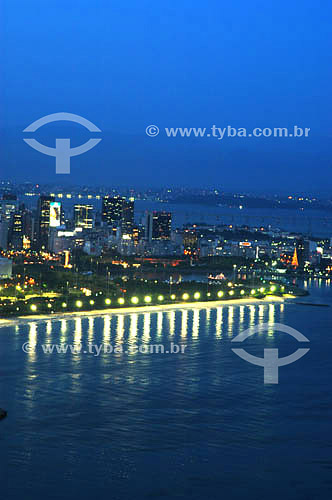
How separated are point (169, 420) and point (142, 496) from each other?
104 centimetres

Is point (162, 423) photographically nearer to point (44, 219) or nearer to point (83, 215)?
point (44, 219)

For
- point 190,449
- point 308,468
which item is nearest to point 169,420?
point 190,449

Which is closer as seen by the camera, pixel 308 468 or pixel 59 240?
pixel 308 468

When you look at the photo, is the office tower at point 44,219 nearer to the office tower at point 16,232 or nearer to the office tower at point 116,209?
the office tower at point 16,232

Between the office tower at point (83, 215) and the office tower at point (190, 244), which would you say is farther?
the office tower at point (83, 215)

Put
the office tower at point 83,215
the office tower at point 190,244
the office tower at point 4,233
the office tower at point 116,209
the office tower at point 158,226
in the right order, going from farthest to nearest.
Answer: the office tower at point 116,209
the office tower at point 83,215
the office tower at point 158,226
the office tower at point 190,244
the office tower at point 4,233

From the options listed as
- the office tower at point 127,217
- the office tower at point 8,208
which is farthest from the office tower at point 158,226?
the office tower at point 8,208

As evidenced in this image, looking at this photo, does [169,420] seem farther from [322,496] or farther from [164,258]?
[164,258]

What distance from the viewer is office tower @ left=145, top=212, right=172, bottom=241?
22688mm

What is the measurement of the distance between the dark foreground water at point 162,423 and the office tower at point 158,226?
1545 cm

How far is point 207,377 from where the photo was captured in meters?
5.71

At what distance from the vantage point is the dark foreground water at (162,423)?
371 centimetres

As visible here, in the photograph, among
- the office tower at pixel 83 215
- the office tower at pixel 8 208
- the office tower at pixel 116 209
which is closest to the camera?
the office tower at pixel 8 208

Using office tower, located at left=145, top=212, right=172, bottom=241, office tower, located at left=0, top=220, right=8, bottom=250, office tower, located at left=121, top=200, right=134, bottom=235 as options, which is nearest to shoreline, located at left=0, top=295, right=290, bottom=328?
office tower, located at left=0, top=220, right=8, bottom=250
